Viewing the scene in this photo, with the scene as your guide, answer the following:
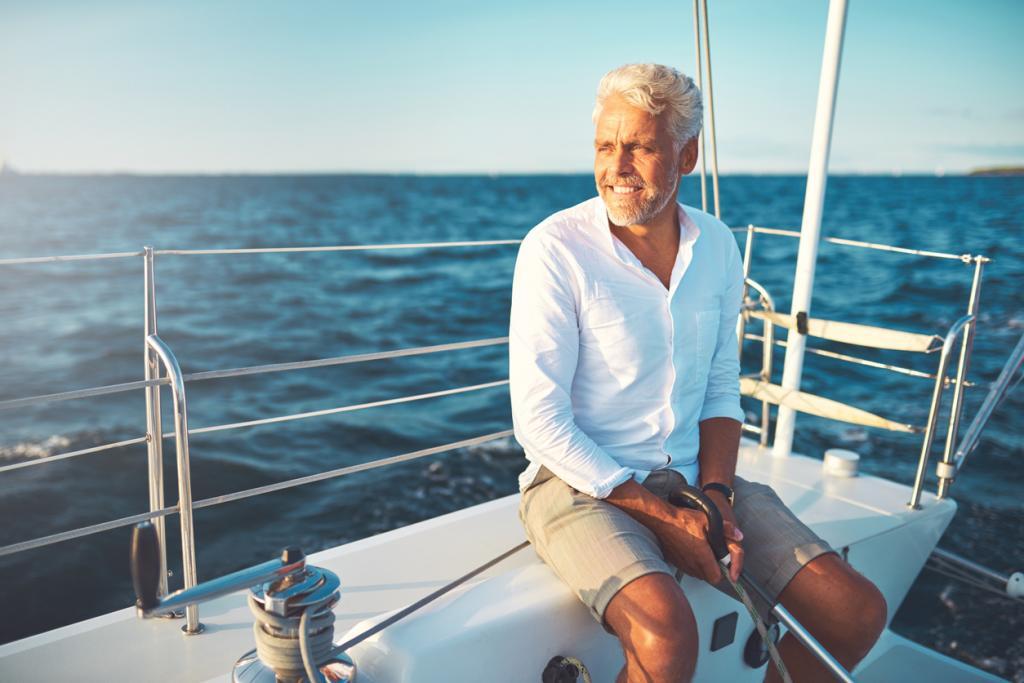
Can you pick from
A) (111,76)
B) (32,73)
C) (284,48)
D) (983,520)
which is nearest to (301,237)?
(284,48)

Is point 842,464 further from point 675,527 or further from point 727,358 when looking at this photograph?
point 675,527

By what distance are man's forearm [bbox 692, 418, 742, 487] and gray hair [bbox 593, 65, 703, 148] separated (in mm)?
610

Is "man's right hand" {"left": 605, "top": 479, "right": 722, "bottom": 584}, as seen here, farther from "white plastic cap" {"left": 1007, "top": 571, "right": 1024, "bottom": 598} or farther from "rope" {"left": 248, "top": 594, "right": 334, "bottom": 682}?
"white plastic cap" {"left": 1007, "top": 571, "right": 1024, "bottom": 598}

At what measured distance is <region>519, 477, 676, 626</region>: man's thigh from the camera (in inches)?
52.5

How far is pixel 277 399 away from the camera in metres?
7.94

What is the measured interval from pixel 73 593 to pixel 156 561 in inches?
160

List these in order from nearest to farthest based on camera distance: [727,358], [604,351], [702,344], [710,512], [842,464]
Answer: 1. [710,512]
2. [604,351]
3. [702,344]
4. [727,358]
5. [842,464]

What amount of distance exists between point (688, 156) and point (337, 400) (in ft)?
21.9

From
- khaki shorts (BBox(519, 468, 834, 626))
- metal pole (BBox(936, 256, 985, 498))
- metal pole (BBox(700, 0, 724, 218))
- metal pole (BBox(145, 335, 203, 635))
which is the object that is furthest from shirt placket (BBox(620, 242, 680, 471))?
metal pole (BBox(936, 256, 985, 498))

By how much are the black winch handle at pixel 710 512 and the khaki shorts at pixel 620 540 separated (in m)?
0.09

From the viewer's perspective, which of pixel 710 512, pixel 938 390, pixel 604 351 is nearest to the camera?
pixel 710 512

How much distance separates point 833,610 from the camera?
1444 mm

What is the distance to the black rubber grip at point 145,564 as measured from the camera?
0.92 metres

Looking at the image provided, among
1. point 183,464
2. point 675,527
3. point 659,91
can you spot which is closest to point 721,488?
point 675,527
